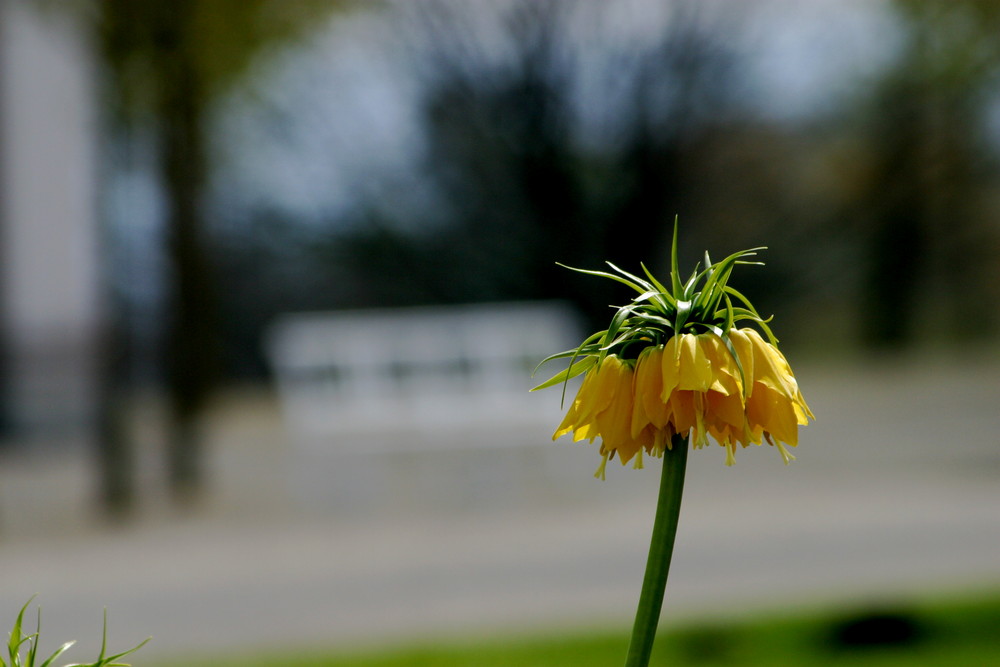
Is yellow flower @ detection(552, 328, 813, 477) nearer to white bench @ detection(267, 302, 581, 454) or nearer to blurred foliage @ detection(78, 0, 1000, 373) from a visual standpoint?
white bench @ detection(267, 302, 581, 454)

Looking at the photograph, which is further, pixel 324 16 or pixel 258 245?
pixel 258 245

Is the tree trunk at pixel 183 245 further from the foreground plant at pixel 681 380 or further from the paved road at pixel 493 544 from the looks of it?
the foreground plant at pixel 681 380

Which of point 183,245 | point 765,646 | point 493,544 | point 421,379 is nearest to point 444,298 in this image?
point 421,379

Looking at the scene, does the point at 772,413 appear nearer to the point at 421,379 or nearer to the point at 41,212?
the point at 421,379

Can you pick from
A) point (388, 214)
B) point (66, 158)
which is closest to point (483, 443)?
point (66, 158)

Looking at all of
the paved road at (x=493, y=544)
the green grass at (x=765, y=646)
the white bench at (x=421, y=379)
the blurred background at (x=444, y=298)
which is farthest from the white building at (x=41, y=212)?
the green grass at (x=765, y=646)

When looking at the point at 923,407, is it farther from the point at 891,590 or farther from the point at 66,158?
the point at 66,158

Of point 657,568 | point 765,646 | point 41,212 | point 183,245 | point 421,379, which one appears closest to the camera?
point 657,568
